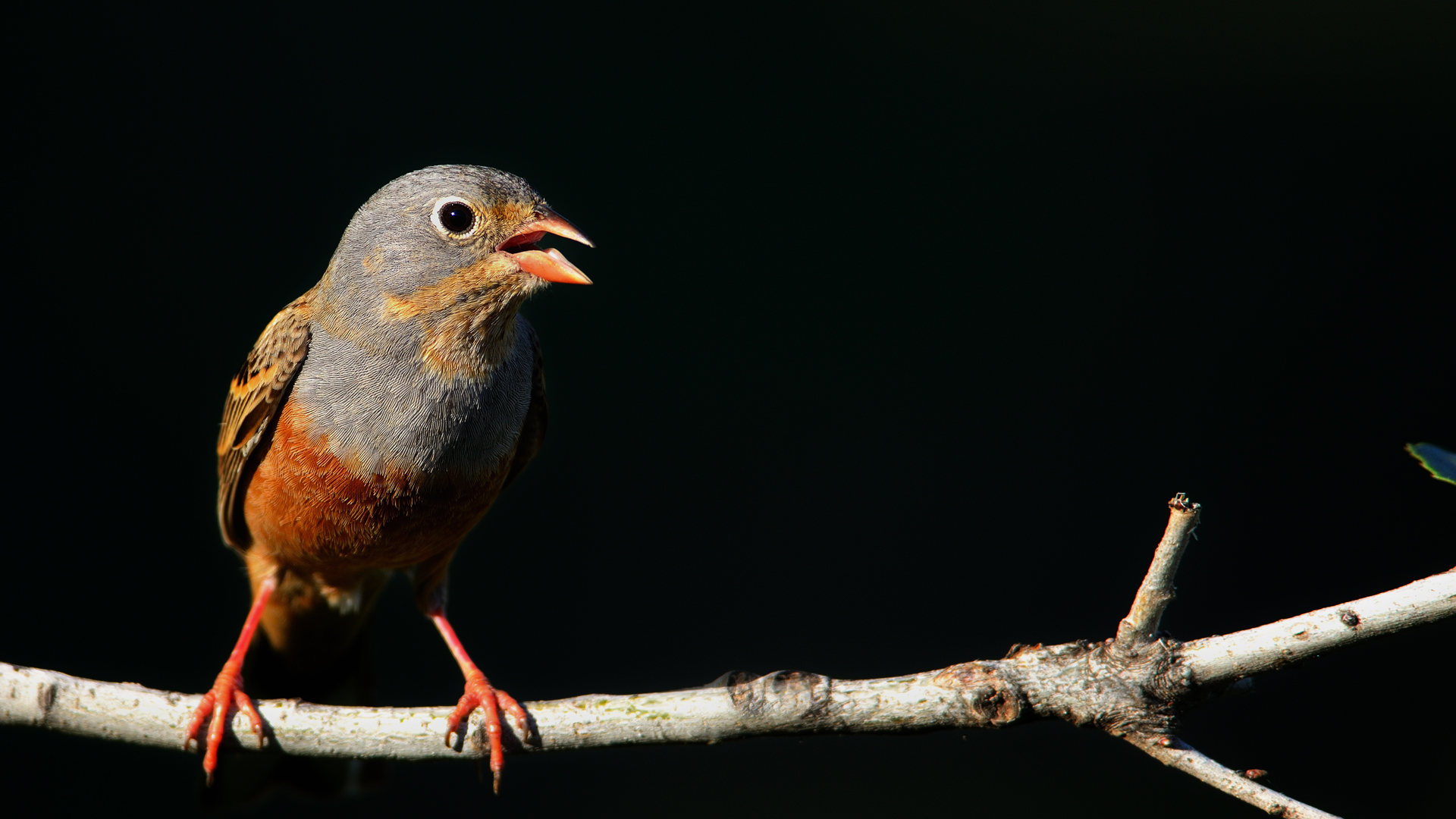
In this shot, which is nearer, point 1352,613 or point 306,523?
point 1352,613

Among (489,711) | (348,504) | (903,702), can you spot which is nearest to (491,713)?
(489,711)

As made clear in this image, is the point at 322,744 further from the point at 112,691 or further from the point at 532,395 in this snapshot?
the point at 532,395

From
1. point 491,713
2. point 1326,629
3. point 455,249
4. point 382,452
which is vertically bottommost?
point 491,713

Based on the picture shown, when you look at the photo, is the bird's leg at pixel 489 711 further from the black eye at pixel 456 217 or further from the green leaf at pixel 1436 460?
the green leaf at pixel 1436 460

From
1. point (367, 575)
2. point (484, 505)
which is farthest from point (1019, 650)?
point (367, 575)

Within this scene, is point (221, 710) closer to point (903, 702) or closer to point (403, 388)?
point (403, 388)

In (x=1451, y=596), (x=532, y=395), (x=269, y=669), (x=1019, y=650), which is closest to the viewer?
(x=1451, y=596)

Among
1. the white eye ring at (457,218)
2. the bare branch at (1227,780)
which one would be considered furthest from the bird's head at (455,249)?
the bare branch at (1227,780)
